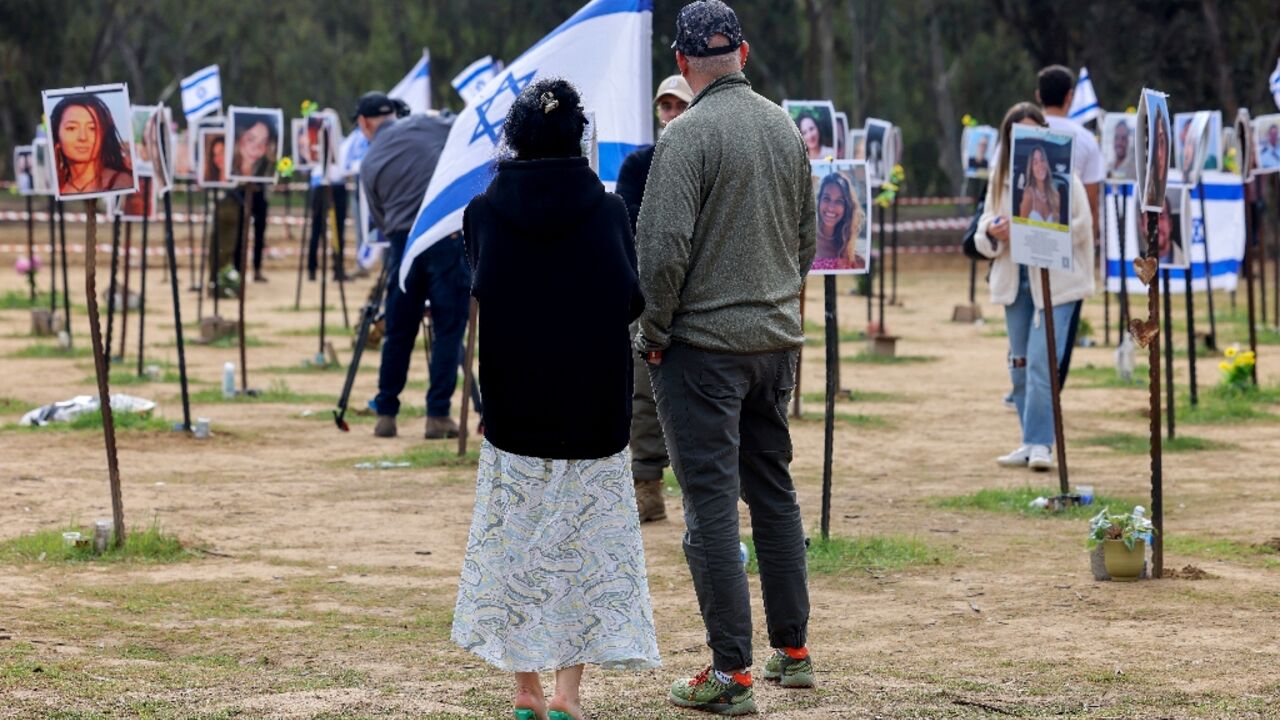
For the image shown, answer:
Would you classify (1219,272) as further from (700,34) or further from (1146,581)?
(700,34)

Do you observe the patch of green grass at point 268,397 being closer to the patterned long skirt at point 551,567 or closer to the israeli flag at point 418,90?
the israeli flag at point 418,90

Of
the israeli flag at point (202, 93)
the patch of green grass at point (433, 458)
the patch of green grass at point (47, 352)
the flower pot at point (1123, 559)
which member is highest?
the israeli flag at point (202, 93)

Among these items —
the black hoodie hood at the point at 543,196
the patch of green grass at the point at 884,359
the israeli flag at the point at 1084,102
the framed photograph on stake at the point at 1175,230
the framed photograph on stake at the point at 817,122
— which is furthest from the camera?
the israeli flag at the point at 1084,102

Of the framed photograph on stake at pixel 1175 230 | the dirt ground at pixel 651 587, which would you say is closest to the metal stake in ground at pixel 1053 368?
the dirt ground at pixel 651 587

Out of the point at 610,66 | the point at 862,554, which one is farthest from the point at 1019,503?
the point at 610,66

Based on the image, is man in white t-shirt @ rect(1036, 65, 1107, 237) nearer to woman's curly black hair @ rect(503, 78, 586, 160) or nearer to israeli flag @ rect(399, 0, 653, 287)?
israeli flag @ rect(399, 0, 653, 287)

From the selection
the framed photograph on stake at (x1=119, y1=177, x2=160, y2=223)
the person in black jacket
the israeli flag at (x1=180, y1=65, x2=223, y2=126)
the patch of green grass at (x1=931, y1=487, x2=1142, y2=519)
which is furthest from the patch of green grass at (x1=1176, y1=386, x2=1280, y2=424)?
the israeli flag at (x1=180, y1=65, x2=223, y2=126)

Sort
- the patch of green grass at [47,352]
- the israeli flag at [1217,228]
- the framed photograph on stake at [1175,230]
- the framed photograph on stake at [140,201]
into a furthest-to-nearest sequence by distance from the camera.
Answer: the patch of green grass at [47,352], the israeli flag at [1217,228], the framed photograph on stake at [140,201], the framed photograph on stake at [1175,230]

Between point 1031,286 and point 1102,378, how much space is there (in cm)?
639

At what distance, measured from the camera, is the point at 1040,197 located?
33.0 feet

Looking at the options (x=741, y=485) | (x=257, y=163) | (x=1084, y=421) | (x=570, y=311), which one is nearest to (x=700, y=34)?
(x=570, y=311)

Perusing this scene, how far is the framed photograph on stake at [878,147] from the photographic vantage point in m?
22.0

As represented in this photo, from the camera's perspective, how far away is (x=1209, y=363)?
1869cm

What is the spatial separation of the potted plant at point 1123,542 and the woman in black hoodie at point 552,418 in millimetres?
3084
